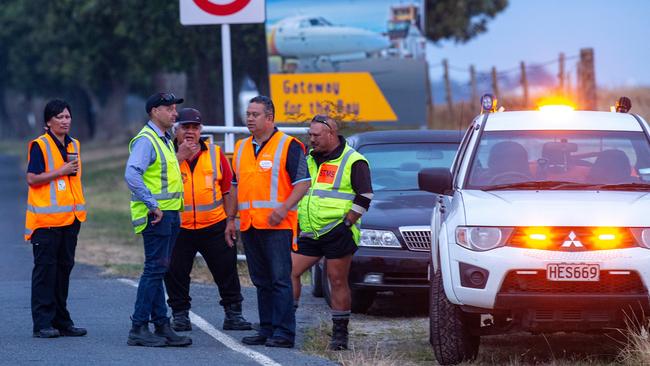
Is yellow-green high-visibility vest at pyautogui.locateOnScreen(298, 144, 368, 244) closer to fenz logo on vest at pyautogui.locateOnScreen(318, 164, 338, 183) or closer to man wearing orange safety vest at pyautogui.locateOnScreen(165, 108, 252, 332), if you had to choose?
fenz logo on vest at pyautogui.locateOnScreen(318, 164, 338, 183)

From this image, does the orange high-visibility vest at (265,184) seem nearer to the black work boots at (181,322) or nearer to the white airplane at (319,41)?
the black work boots at (181,322)

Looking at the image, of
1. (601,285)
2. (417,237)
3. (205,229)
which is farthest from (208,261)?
(601,285)

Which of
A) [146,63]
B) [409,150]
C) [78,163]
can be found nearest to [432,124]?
[146,63]

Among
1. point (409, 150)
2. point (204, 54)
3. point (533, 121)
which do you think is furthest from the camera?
point (204, 54)

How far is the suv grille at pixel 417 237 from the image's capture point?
11461 millimetres

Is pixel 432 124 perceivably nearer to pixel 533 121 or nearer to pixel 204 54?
pixel 204 54

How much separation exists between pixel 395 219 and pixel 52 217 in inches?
113

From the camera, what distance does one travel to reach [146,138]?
9867 millimetres

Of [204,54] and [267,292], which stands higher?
[204,54]

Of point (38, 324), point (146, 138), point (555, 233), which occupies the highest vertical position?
point (146, 138)

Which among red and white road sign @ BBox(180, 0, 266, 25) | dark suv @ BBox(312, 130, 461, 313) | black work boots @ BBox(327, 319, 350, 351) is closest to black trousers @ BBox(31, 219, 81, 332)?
black work boots @ BBox(327, 319, 350, 351)

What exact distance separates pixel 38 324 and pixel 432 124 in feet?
72.1

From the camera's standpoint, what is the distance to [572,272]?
848 cm

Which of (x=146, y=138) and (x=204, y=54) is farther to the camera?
(x=204, y=54)
